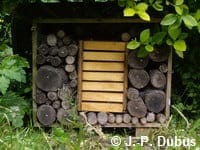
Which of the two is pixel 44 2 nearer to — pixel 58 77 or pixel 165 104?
pixel 58 77

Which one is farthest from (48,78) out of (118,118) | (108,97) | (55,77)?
(118,118)

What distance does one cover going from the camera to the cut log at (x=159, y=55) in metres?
4.05

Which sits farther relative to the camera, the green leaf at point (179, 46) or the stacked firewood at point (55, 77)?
the stacked firewood at point (55, 77)

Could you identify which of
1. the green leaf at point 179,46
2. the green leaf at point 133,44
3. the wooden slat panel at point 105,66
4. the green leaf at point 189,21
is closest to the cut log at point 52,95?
the wooden slat panel at point 105,66

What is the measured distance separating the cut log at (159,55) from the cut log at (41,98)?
2.98 feet

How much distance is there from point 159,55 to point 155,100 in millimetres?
360

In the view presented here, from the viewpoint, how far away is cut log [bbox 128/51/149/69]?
4.04 meters

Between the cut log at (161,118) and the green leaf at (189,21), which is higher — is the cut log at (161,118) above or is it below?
below

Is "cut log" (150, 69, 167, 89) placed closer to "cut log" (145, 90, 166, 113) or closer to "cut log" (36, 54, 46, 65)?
"cut log" (145, 90, 166, 113)

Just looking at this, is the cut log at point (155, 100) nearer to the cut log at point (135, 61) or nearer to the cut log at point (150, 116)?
the cut log at point (150, 116)

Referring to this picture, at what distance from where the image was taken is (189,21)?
3.68 metres

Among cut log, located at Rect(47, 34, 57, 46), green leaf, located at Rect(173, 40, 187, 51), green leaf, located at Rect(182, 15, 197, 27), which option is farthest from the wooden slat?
green leaf, located at Rect(182, 15, 197, 27)

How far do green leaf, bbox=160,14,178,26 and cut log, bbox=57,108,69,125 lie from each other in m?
1.07

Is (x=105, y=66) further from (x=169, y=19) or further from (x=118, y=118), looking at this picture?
(x=169, y=19)
